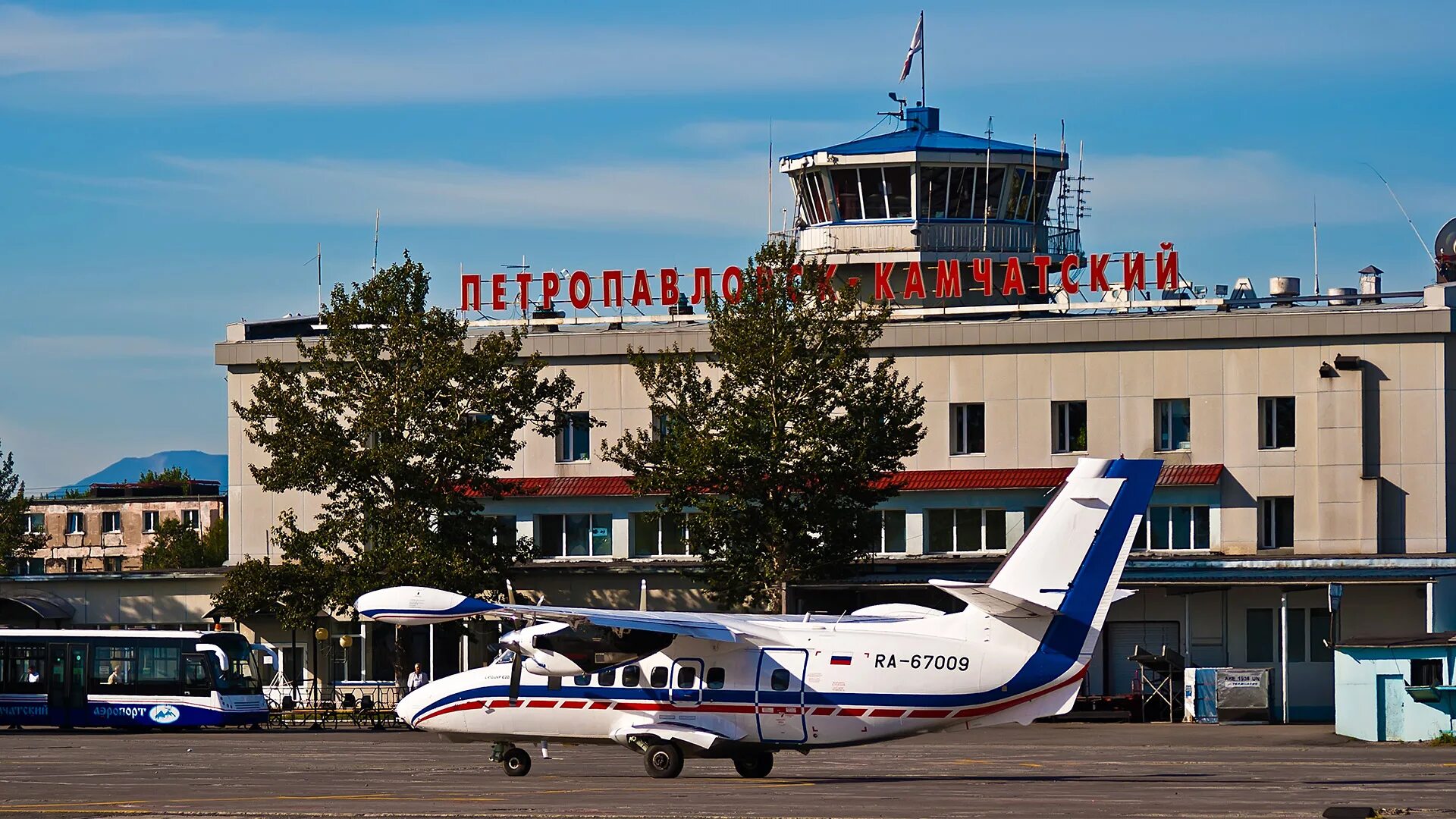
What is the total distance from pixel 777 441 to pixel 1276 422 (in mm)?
19026

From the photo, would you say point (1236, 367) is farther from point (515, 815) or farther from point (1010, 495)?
point (515, 815)

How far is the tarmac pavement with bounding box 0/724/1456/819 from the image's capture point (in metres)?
27.8

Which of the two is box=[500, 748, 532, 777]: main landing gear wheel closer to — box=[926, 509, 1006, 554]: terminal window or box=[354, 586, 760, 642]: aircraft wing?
box=[354, 586, 760, 642]: aircraft wing

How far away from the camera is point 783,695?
34.2 metres

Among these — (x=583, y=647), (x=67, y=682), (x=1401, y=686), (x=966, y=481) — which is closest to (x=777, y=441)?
(x=966, y=481)

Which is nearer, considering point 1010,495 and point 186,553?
point 1010,495

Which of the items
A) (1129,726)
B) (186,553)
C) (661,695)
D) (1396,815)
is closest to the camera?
(1396,815)

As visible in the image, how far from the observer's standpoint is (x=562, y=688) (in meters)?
35.2

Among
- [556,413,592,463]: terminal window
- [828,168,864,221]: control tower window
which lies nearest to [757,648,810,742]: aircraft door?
[556,413,592,463]: terminal window

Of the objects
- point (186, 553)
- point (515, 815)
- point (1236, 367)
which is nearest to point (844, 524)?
point (1236, 367)

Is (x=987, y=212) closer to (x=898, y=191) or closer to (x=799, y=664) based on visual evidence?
(x=898, y=191)

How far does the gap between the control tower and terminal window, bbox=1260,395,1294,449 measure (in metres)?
11.5

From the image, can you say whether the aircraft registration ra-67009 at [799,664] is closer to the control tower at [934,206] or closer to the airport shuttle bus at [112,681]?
the airport shuttle bus at [112,681]

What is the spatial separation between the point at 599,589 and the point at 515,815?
46.2 m
